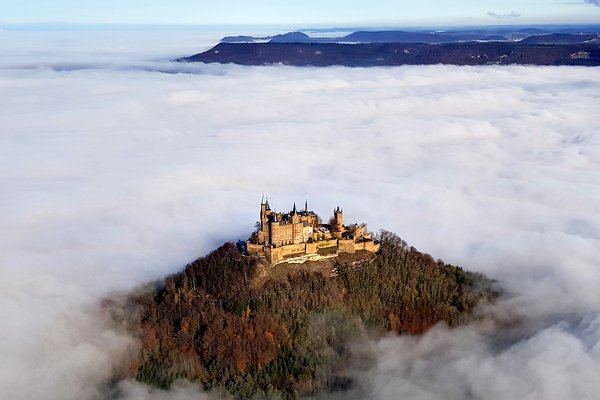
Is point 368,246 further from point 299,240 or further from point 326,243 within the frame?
point 299,240

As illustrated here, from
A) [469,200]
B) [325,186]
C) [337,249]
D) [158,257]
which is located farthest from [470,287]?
[325,186]

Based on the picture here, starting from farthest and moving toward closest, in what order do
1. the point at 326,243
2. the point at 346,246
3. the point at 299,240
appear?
the point at 346,246
the point at 326,243
the point at 299,240

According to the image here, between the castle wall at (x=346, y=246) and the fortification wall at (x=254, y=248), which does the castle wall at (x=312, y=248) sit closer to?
the castle wall at (x=346, y=246)

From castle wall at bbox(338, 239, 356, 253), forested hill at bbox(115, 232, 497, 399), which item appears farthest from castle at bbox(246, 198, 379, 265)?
forested hill at bbox(115, 232, 497, 399)

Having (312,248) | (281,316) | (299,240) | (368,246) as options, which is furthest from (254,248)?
(368,246)

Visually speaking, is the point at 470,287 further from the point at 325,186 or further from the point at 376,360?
the point at 325,186
